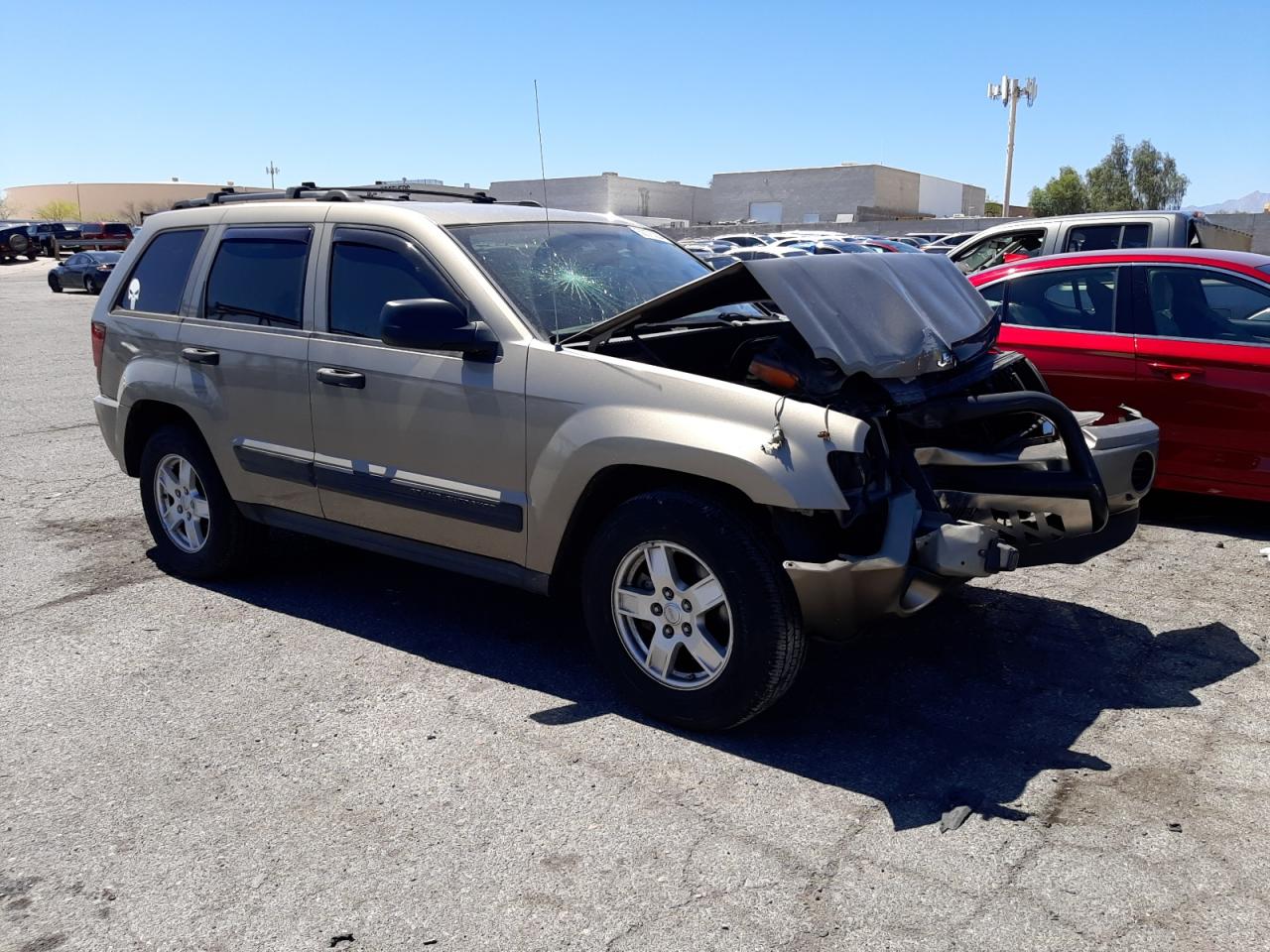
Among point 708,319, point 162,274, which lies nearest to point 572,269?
Result: point 708,319

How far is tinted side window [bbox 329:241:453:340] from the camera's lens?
481 cm

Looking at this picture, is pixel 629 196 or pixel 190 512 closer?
pixel 190 512

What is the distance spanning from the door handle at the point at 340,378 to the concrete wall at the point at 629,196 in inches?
2731

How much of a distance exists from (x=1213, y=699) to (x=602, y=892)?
2.62 meters

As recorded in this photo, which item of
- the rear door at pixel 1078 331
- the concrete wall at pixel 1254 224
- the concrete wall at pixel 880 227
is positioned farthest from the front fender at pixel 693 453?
the concrete wall at pixel 880 227

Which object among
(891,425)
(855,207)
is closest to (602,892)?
(891,425)

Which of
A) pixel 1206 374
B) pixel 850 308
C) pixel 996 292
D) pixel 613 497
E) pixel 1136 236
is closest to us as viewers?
pixel 850 308

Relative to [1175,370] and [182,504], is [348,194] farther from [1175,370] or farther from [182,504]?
[1175,370]

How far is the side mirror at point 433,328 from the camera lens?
4.27 m

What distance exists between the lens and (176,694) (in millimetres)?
4516

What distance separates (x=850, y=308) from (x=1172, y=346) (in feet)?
11.0

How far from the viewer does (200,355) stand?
553cm

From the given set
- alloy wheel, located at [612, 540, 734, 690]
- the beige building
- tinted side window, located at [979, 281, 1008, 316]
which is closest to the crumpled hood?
alloy wheel, located at [612, 540, 734, 690]

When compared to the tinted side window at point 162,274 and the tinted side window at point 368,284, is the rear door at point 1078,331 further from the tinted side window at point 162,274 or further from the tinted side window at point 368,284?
the tinted side window at point 162,274
